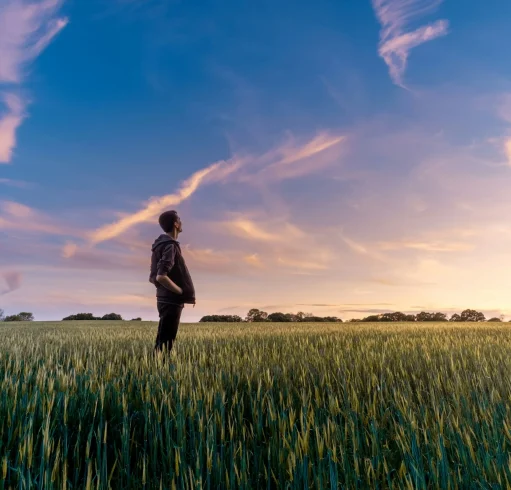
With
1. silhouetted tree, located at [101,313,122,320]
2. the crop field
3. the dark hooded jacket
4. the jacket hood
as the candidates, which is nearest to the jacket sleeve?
the dark hooded jacket

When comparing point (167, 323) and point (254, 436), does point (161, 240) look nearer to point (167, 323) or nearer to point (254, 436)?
→ point (167, 323)

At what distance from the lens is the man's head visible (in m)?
5.66

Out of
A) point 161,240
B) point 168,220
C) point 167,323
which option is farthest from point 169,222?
point 167,323

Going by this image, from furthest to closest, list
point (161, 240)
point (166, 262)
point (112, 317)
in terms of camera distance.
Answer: point (112, 317) < point (161, 240) < point (166, 262)

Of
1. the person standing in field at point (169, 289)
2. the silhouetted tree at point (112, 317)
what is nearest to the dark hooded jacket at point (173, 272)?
the person standing in field at point (169, 289)

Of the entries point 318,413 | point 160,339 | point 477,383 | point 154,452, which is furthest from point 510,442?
point 160,339

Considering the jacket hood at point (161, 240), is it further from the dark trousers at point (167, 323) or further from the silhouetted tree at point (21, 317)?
the silhouetted tree at point (21, 317)

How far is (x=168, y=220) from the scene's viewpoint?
223 inches

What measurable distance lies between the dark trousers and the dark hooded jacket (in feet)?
0.30

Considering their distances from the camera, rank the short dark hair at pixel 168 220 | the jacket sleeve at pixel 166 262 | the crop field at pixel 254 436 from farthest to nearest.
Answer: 1. the short dark hair at pixel 168 220
2. the jacket sleeve at pixel 166 262
3. the crop field at pixel 254 436

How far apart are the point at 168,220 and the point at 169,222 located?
32 millimetres

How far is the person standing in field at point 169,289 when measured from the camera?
5438mm

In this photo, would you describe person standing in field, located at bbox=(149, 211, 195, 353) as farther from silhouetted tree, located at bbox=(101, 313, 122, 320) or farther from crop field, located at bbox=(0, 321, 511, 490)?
silhouetted tree, located at bbox=(101, 313, 122, 320)

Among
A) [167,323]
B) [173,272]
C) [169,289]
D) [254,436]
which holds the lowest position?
[254,436]
